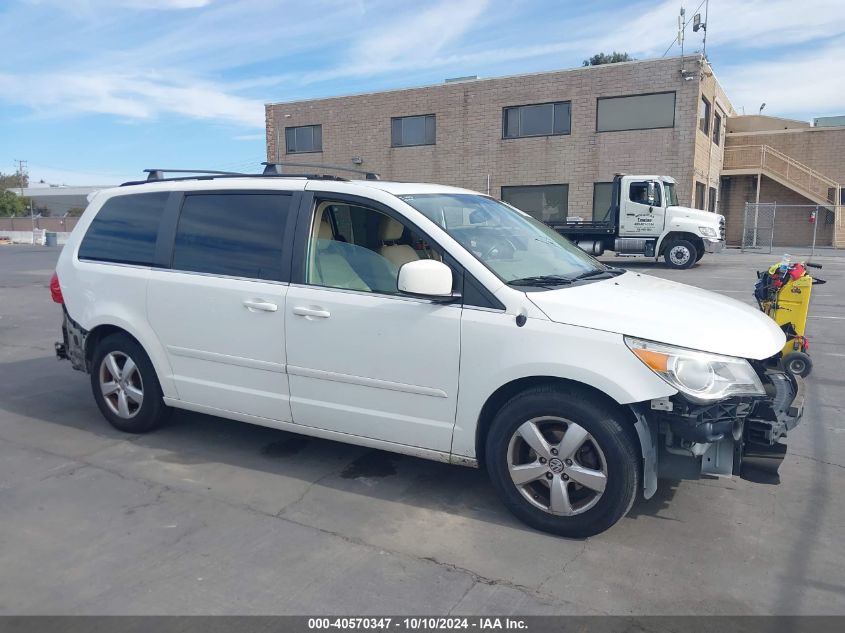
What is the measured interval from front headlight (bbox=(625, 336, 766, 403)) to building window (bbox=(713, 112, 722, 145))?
1115 inches

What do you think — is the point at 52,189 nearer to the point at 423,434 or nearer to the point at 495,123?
the point at 495,123

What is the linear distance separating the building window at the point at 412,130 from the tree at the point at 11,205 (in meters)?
58.3

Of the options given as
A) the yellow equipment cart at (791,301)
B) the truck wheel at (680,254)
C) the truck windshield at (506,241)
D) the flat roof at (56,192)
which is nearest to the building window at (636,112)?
the truck wheel at (680,254)

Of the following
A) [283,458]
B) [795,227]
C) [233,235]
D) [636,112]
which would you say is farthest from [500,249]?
[795,227]

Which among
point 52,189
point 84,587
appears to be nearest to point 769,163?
point 84,587

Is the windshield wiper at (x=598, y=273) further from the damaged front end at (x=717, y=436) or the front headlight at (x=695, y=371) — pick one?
the damaged front end at (x=717, y=436)

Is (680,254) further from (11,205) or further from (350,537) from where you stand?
(11,205)

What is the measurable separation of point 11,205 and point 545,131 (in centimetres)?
6742

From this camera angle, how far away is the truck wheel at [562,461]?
11.0ft

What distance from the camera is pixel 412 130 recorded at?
98.1 ft

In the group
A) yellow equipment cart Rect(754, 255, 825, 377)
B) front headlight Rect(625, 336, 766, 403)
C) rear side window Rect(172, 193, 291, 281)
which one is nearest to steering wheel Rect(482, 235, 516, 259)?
front headlight Rect(625, 336, 766, 403)

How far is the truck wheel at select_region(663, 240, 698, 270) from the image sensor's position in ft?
65.8

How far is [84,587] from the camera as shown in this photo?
10.1 feet

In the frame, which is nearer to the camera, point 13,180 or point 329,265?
point 329,265
